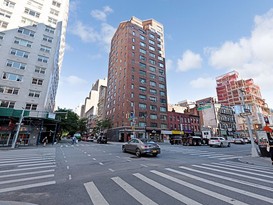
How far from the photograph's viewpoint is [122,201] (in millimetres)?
4230

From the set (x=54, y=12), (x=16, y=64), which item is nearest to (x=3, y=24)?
(x=16, y=64)

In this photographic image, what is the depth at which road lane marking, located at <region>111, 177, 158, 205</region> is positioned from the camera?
4212 mm

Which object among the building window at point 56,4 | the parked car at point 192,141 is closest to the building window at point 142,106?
the parked car at point 192,141

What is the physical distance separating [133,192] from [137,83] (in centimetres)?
4852

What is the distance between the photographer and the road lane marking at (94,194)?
416 centimetres

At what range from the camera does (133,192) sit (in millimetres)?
4914

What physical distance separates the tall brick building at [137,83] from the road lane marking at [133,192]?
38.2 metres

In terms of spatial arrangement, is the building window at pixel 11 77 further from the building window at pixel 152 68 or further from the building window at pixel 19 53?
the building window at pixel 152 68

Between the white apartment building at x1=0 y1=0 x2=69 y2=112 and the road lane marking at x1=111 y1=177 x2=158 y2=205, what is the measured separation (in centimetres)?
3204

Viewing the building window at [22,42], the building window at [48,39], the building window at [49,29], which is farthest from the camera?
the building window at [49,29]

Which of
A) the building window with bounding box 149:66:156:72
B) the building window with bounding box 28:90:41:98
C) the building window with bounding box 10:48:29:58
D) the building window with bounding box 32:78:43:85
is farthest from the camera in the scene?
the building window with bounding box 149:66:156:72

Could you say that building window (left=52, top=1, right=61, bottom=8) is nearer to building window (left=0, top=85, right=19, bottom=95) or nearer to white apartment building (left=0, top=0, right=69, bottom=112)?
white apartment building (left=0, top=0, right=69, bottom=112)

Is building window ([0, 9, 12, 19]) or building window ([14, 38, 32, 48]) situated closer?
building window ([14, 38, 32, 48])

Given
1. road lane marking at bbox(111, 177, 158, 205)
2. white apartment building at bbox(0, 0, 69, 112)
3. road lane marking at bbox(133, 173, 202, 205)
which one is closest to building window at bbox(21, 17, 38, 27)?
white apartment building at bbox(0, 0, 69, 112)
